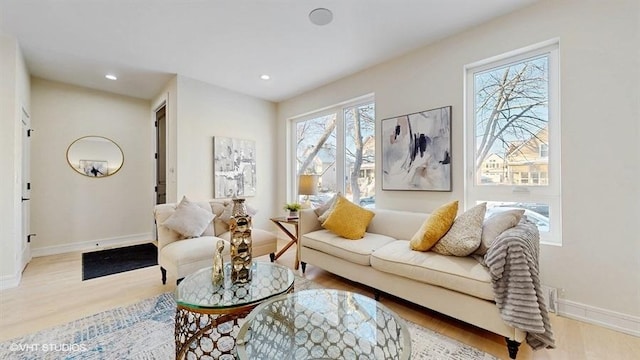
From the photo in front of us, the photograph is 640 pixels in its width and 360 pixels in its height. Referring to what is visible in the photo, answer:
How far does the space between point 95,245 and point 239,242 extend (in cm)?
389

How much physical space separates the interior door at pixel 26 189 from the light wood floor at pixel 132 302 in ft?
0.94

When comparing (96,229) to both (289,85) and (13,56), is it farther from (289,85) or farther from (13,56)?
(289,85)

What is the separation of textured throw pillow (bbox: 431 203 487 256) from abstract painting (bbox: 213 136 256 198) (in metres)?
3.07

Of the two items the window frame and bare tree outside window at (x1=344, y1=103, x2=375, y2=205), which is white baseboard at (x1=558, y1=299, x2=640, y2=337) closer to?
bare tree outside window at (x1=344, y1=103, x2=375, y2=205)

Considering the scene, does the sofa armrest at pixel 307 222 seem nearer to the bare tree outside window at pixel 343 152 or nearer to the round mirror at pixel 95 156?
the bare tree outside window at pixel 343 152

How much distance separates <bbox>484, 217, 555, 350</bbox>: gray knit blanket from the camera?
1496 millimetres

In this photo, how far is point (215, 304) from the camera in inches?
57.2

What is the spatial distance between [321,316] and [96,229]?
14.5 feet

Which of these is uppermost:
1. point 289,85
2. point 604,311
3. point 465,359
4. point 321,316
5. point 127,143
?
point 289,85

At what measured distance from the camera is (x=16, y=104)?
271cm

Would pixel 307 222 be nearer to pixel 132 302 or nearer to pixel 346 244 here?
pixel 346 244

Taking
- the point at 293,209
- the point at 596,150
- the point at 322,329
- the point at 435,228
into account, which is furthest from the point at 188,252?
the point at 596,150

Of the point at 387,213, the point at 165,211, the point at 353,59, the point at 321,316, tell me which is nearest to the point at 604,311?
the point at 387,213

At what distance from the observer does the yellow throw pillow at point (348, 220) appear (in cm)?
273
